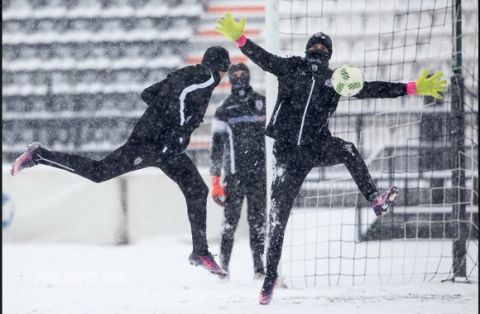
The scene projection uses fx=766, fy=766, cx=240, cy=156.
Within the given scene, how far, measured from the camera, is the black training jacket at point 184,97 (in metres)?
4.52

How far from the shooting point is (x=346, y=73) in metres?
4.59

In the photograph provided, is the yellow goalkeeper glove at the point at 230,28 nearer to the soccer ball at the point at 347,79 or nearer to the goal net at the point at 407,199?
the soccer ball at the point at 347,79

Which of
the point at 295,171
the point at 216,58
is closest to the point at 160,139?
the point at 216,58

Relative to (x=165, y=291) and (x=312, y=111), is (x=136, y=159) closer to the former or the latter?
(x=312, y=111)

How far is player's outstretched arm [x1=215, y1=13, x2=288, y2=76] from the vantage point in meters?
4.61

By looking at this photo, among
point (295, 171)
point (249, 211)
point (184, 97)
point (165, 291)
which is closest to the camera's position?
point (184, 97)

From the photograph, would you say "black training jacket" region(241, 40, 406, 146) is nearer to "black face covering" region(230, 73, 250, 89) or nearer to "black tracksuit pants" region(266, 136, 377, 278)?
"black tracksuit pants" region(266, 136, 377, 278)

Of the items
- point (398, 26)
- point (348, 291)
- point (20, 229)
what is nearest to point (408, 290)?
point (348, 291)

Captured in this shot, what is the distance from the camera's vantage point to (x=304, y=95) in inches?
188

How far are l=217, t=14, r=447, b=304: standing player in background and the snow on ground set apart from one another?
719mm

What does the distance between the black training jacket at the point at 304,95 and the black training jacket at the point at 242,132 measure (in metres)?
1.28

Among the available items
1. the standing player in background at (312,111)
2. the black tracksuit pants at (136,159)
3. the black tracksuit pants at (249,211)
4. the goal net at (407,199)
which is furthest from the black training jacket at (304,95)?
the black tracksuit pants at (249,211)

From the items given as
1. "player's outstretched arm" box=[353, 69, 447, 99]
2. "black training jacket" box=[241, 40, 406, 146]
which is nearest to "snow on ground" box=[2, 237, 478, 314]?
"black training jacket" box=[241, 40, 406, 146]

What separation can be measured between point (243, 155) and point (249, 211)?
0.45m
